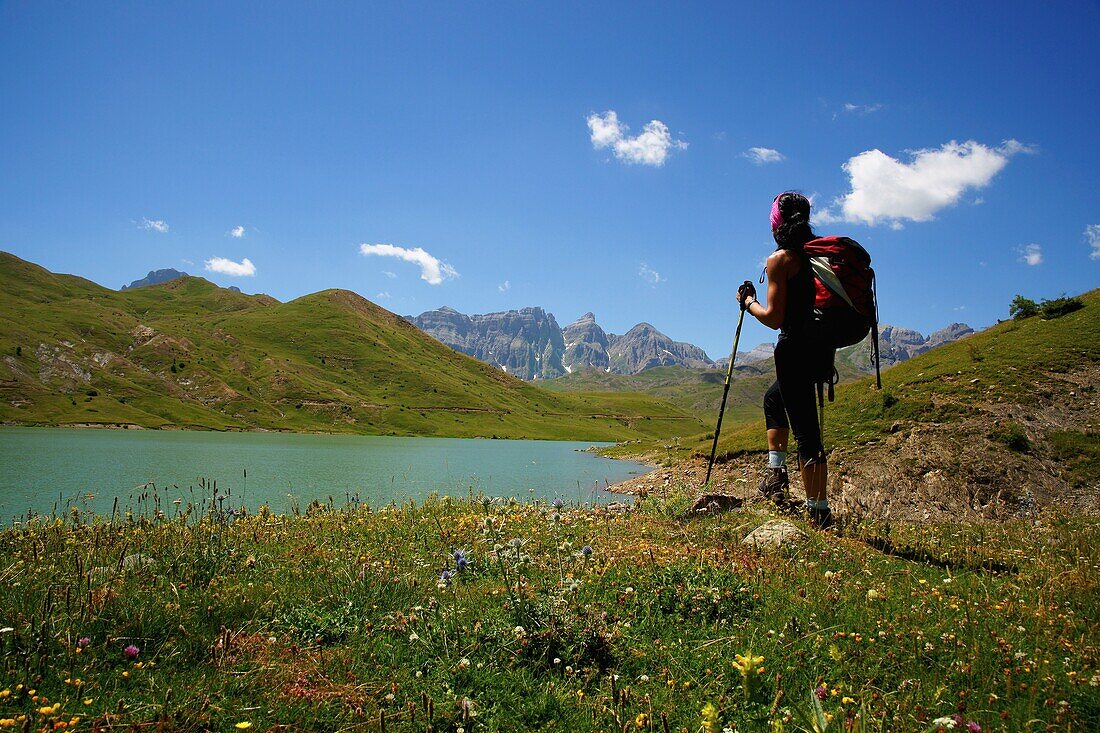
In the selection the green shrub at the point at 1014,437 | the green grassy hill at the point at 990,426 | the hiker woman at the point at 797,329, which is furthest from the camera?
the green shrub at the point at 1014,437

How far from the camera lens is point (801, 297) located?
758cm

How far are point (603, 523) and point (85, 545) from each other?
7411mm

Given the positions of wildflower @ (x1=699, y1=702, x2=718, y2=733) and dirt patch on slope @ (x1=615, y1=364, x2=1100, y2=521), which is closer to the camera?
wildflower @ (x1=699, y1=702, x2=718, y2=733)

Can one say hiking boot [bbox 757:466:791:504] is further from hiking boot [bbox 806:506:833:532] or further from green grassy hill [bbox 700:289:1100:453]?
→ green grassy hill [bbox 700:289:1100:453]

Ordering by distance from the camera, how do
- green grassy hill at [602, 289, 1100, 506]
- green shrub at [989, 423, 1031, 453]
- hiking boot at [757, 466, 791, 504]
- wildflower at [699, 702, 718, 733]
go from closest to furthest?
wildflower at [699, 702, 718, 733] → hiking boot at [757, 466, 791, 504] → green grassy hill at [602, 289, 1100, 506] → green shrub at [989, 423, 1031, 453]

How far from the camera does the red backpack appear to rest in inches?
289

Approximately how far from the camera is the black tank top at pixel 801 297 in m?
7.54

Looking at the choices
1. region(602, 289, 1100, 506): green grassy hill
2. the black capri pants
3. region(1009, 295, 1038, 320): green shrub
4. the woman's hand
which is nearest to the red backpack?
the black capri pants

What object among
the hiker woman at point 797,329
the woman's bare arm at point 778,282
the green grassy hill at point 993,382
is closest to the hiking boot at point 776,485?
the hiker woman at point 797,329

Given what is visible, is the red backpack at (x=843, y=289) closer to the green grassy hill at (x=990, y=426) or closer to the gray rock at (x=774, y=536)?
the gray rock at (x=774, y=536)

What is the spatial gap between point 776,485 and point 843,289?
3.69 metres

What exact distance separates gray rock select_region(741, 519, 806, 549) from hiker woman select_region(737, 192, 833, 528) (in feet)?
3.27

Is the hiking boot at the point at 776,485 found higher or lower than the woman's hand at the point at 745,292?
lower

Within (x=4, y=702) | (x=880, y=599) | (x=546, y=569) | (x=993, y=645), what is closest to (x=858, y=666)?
(x=993, y=645)
